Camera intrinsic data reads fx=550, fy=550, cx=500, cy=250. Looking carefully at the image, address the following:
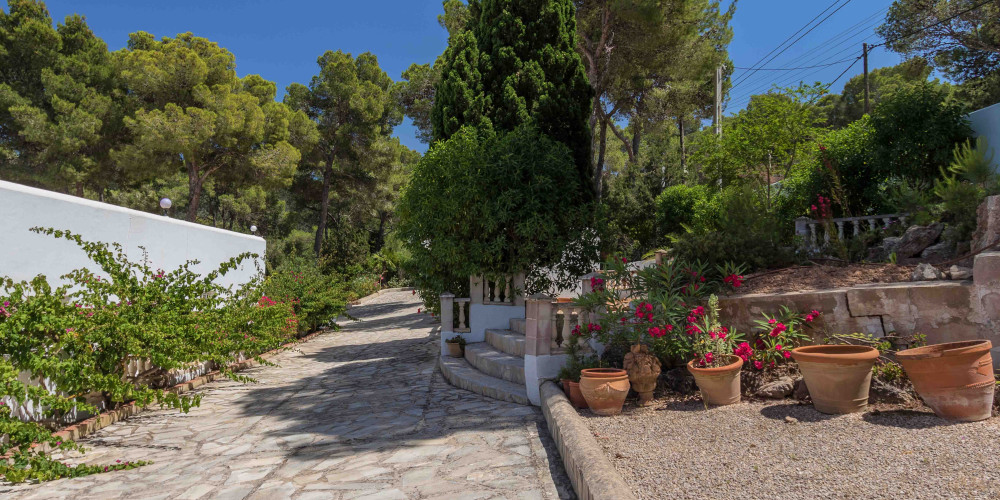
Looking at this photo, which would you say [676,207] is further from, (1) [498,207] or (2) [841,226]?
(1) [498,207]

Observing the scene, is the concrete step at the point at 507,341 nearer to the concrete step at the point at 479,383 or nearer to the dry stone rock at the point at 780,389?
the concrete step at the point at 479,383

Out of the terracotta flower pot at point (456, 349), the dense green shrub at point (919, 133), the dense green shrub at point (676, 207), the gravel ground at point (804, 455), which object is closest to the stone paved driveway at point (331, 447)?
the gravel ground at point (804, 455)

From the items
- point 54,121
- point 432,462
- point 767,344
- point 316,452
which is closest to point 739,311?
point 767,344

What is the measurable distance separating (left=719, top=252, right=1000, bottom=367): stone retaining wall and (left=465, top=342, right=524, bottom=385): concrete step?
8.86ft

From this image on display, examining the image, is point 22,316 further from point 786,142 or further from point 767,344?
point 786,142

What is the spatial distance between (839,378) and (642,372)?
4.85 feet

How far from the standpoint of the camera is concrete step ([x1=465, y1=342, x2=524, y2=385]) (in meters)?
6.62

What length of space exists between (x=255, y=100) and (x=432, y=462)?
18.8 metres

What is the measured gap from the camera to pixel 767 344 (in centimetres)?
480

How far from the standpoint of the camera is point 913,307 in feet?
14.7

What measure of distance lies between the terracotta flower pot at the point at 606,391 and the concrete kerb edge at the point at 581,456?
0.62ft

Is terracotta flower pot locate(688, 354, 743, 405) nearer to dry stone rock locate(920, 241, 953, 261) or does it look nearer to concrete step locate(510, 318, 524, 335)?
dry stone rock locate(920, 241, 953, 261)

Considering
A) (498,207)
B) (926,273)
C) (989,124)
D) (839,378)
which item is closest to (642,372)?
(839,378)

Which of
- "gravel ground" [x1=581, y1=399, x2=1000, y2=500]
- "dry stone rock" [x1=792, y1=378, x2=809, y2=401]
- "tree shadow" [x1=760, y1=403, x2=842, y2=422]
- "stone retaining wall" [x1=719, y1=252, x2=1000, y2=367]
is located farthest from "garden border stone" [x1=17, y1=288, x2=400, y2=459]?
"stone retaining wall" [x1=719, y1=252, x2=1000, y2=367]
